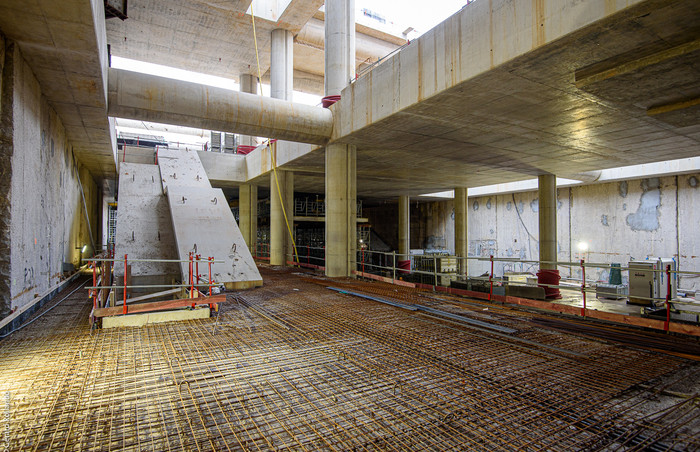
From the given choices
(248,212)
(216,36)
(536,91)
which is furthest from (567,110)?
(216,36)

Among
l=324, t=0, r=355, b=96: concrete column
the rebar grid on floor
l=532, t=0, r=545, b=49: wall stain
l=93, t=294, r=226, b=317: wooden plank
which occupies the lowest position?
the rebar grid on floor

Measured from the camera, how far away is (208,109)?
1126cm

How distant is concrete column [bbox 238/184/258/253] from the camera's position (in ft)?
81.7

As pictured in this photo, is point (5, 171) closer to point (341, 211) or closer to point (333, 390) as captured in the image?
point (333, 390)

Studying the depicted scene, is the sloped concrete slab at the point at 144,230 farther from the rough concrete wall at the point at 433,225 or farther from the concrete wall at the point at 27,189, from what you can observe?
the rough concrete wall at the point at 433,225

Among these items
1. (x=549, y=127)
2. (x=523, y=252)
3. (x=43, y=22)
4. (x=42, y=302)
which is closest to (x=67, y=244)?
(x=42, y=302)

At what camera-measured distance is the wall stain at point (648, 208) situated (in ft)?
73.4

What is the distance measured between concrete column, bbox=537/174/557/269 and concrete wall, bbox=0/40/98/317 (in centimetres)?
2188

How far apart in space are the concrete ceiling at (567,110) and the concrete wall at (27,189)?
8.31 m

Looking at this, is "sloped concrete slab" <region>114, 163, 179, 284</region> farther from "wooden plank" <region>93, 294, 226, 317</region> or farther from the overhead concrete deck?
the overhead concrete deck

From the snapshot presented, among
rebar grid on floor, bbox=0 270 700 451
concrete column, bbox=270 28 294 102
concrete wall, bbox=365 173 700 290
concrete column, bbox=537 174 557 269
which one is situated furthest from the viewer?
concrete column, bbox=270 28 294 102

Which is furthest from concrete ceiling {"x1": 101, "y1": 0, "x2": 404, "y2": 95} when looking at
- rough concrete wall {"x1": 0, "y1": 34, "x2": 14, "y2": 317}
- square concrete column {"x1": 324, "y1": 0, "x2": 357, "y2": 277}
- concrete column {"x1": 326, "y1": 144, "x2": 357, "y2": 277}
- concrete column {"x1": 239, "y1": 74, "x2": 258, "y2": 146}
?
rough concrete wall {"x1": 0, "y1": 34, "x2": 14, "y2": 317}

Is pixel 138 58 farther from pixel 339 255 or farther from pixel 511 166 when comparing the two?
pixel 511 166

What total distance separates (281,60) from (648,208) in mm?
24246
